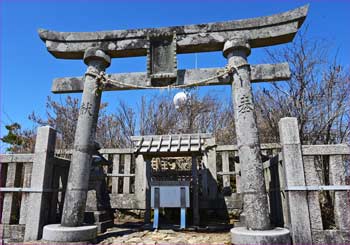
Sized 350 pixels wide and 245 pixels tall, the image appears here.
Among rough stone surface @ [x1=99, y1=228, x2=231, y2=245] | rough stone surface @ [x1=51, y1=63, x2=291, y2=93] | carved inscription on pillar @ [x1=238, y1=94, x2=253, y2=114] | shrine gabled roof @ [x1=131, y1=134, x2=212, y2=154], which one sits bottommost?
rough stone surface @ [x1=99, y1=228, x2=231, y2=245]

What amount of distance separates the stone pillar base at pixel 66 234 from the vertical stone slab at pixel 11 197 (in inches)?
51.7

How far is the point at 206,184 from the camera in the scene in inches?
279

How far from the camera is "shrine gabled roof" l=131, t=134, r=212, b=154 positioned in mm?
6188

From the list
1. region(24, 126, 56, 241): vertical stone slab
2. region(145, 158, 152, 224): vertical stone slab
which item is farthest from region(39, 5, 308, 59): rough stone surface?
region(145, 158, 152, 224): vertical stone slab

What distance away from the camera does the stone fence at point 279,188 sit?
3.91m

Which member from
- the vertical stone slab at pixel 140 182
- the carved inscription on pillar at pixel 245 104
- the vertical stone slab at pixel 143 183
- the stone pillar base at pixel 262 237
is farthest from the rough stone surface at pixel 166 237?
the carved inscription on pillar at pixel 245 104

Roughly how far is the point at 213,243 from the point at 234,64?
347 cm

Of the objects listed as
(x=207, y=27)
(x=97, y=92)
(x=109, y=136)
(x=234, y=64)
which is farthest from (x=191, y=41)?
(x=109, y=136)

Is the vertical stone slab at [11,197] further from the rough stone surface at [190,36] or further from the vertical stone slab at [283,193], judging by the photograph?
the vertical stone slab at [283,193]

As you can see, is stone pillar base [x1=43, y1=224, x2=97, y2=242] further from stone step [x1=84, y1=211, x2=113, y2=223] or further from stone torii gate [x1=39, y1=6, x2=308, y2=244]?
stone step [x1=84, y1=211, x2=113, y2=223]

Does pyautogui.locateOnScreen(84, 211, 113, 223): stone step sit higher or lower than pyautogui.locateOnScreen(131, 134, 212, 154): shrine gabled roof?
lower

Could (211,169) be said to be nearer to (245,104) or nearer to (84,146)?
(245,104)

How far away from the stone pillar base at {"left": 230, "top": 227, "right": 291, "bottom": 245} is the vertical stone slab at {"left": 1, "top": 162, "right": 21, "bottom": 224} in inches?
179

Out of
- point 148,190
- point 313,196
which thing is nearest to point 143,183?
point 148,190
